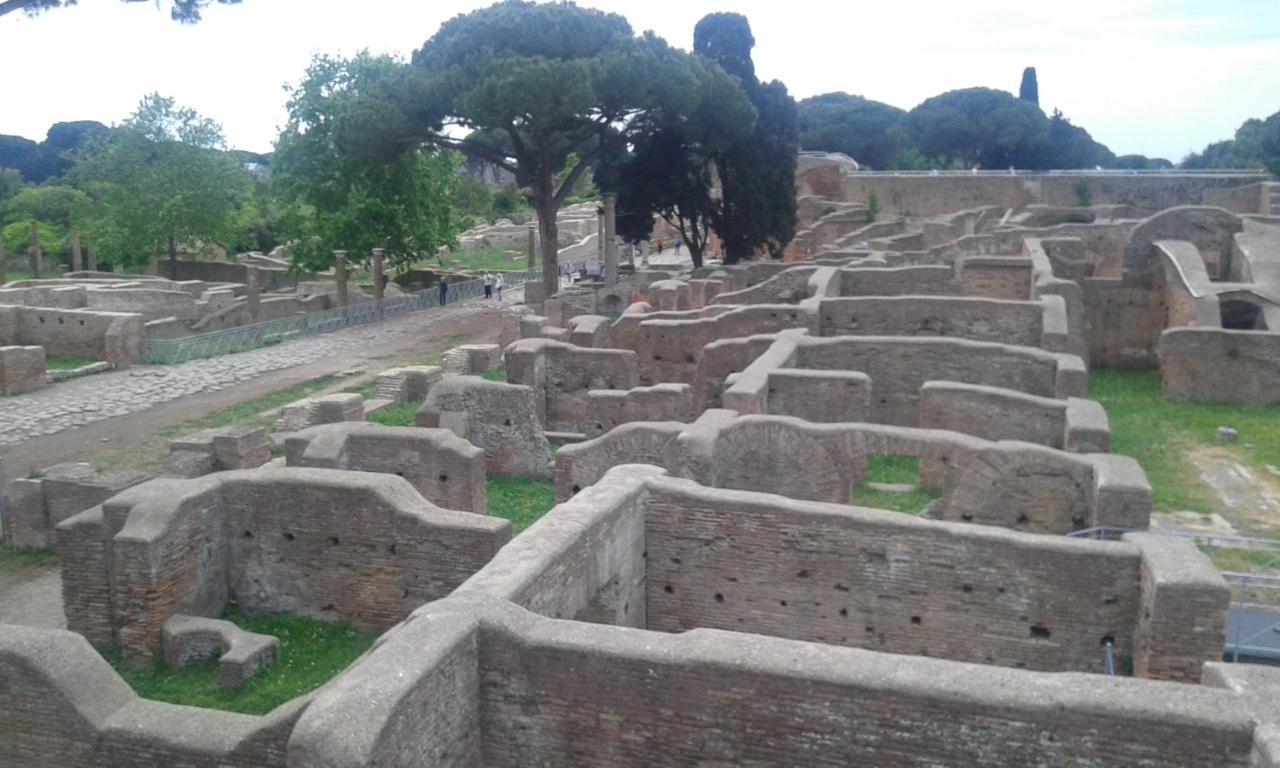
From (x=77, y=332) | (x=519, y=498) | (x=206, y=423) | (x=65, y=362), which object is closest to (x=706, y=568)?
(x=519, y=498)

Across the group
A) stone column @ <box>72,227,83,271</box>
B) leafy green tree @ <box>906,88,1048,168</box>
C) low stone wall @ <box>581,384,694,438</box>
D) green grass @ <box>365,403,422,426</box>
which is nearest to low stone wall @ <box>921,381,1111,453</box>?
low stone wall @ <box>581,384,694,438</box>

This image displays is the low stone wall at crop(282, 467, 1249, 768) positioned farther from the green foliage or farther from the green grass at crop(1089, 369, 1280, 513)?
the green foliage

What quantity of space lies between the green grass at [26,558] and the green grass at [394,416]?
480 centimetres

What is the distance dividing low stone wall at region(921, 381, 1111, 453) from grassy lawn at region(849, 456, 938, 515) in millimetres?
556

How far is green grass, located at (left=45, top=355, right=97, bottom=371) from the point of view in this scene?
800 inches

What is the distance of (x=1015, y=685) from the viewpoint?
4.59 meters

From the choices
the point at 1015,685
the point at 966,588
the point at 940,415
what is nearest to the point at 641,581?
the point at 966,588

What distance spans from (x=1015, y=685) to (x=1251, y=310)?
15.5m

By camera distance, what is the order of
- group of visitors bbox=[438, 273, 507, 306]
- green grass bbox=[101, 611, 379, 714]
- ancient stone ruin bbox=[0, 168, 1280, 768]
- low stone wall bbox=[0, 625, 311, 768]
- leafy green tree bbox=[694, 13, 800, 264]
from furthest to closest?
1. group of visitors bbox=[438, 273, 507, 306]
2. leafy green tree bbox=[694, 13, 800, 264]
3. green grass bbox=[101, 611, 379, 714]
4. low stone wall bbox=[0, 625, 311, 768]
5. ancient stone ruin bbox=[0, 168, 1280, 768]

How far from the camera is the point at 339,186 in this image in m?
27.4

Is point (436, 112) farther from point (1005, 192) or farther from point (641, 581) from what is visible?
point (641, 581)

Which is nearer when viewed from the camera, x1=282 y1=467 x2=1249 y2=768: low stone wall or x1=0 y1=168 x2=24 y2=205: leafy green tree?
x1=282 y1=467 x2=1249 y2=768: low stone wall

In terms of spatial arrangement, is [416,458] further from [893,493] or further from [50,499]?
[893,493]

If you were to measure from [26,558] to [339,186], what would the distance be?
689 inches
